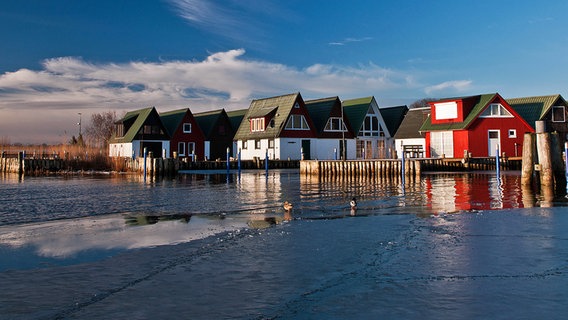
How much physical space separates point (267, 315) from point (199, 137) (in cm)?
6385

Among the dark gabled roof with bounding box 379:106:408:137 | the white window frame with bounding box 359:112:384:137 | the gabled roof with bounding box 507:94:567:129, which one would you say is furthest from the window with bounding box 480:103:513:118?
the dark gabled roof with bounding box 379:106:408:137

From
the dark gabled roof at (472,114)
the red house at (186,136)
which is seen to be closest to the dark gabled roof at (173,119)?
the red house at (186,136)

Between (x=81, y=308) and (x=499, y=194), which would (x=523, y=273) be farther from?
(x=499, y=194)

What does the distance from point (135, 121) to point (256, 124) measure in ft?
Answer: 55.6

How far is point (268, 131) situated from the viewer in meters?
59.8

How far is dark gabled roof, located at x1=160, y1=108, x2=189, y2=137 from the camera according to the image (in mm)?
66875

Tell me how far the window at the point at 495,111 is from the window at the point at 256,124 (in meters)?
24.6

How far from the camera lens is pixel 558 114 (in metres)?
56.1

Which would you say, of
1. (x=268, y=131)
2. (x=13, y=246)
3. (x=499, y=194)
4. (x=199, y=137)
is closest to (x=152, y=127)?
(x=199, y=137)

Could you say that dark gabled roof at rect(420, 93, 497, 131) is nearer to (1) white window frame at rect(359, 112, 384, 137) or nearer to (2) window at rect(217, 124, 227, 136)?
(1) white window frame at rect(359, 112, 384, 137)

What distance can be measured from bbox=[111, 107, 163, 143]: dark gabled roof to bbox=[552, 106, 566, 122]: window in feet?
152

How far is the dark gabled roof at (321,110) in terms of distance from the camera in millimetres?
61406

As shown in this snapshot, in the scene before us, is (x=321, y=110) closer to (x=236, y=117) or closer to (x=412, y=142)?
(x=412, y=142)

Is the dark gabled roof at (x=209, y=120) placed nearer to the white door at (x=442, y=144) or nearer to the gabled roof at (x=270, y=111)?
the gabled roof at (x=270, y=111)
